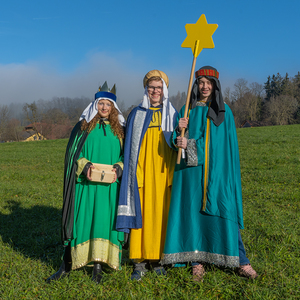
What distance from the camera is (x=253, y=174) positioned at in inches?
392

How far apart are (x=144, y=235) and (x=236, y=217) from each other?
1098mm

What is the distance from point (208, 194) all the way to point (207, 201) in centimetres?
8

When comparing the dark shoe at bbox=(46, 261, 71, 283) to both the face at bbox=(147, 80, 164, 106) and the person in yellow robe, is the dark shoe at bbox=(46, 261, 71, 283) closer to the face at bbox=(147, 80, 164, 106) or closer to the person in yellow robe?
the person in yellow robe

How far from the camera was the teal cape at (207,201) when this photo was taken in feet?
11.4

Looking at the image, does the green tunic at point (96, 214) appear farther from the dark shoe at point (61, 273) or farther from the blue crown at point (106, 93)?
the blue crown at point (106, 93)

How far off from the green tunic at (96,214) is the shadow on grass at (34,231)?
0.98 meters

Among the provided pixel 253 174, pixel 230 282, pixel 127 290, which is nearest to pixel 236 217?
pixel 230 282

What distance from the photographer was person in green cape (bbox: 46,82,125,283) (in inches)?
145

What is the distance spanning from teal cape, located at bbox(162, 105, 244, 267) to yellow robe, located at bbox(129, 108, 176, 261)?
6.0 inches

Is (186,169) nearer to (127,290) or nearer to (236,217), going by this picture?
(236,217)

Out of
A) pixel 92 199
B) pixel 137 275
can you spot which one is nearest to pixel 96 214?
pixel 92 199

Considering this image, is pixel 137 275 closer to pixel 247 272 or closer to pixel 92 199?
pixel 92 199

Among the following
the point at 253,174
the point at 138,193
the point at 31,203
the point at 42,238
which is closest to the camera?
the point at 138,193

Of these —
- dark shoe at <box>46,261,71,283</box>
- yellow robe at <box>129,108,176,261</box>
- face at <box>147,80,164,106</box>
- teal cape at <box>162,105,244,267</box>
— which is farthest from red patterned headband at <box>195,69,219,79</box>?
dark shoe at <box>46,261,71,283</box>
